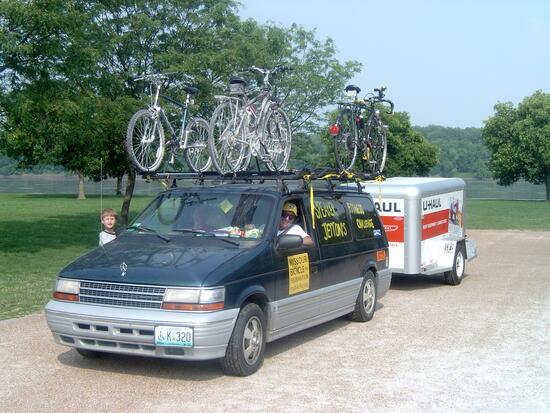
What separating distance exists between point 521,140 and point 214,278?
54491 mm

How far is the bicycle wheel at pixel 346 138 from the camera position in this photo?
41.1ft

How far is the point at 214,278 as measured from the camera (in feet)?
22.1

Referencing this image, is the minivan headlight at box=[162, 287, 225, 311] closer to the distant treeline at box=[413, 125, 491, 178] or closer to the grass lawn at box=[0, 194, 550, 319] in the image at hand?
the grass lawn at box=[0, 194, 550, 319]

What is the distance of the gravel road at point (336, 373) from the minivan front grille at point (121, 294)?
2.43ft

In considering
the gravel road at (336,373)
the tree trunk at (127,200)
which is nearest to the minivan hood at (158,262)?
the gravel road at (336,373)

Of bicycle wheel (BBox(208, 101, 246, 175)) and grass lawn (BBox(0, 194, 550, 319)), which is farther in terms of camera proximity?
grass lawn (BBox(0, 194, 550, 319))

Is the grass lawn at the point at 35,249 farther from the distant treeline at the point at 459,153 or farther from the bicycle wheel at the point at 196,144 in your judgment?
the distant treeline at the point at 459,153

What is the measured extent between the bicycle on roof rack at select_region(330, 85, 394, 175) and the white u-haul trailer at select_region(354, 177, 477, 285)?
48cm

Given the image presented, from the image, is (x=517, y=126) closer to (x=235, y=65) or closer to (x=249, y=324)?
(x=235, y=65)

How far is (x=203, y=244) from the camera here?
7598mm

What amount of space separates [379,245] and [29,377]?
5371 millimetres

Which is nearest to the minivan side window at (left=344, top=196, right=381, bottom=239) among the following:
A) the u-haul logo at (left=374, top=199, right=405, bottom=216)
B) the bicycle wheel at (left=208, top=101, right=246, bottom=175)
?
the bicycle wheel at (left=208, top=101, right=246, bottom=175)

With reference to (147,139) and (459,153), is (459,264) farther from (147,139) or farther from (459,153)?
(459,153)

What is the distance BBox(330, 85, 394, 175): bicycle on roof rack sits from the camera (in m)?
12.5
